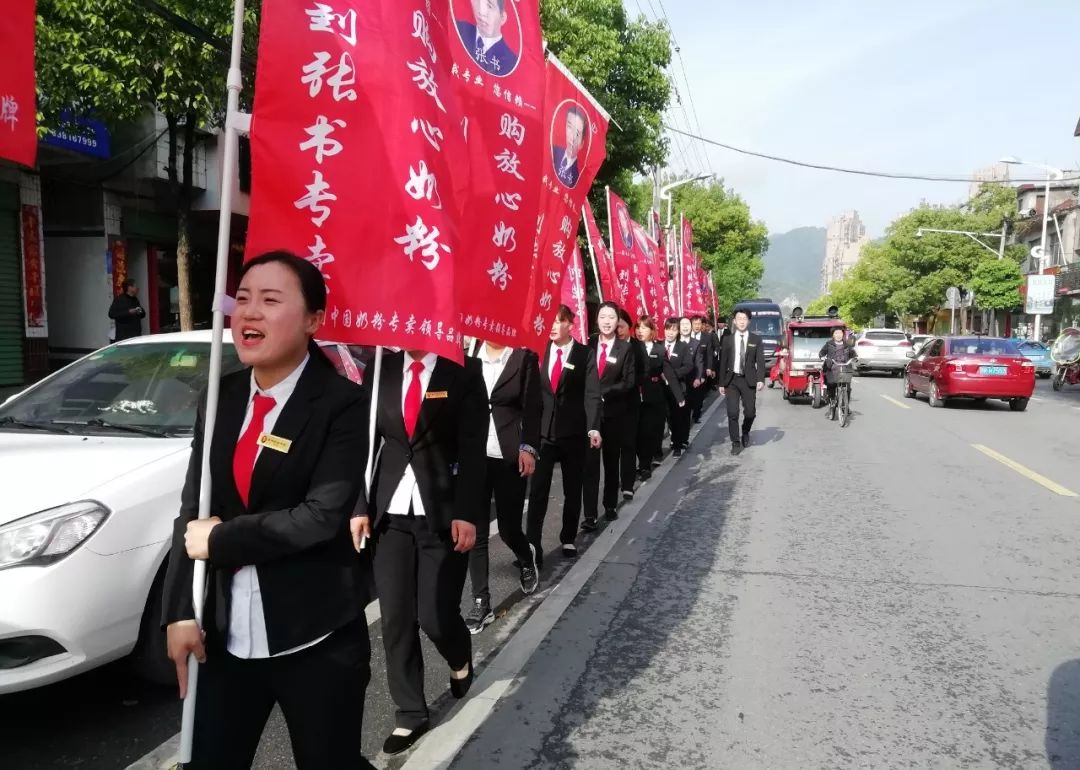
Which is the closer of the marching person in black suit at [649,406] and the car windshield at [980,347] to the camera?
the marching person in black suit at [649,406]

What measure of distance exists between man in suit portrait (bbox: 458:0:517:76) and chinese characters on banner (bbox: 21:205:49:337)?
13706 millimetres

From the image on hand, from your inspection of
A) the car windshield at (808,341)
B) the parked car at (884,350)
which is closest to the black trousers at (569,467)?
the car windshield at (808,341)

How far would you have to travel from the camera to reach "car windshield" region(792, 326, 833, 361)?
1933 cm

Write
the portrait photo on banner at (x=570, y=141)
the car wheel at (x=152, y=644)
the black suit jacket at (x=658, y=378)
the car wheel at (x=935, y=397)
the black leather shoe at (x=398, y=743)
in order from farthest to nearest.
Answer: the car wheel at (x=935, y=397), the black suit jacket at (x=658, y=378), the portrait photo on banner at (x=570, y=141), the car wheel at (x=152, y=644), the black leather shoe at (x=398, y=743)

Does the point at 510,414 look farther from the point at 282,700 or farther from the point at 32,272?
the point at 32,272

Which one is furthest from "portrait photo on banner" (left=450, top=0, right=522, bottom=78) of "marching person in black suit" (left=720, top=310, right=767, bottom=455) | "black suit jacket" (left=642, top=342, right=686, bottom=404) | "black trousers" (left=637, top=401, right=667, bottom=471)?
"marching person in black suit" (left=720, top=310, right=767, bottom=455)

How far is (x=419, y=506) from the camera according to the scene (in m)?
3.32

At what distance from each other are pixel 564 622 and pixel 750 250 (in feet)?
199

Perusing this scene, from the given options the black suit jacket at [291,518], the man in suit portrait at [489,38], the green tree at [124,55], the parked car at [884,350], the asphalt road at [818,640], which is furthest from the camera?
the parked car at [884,350]

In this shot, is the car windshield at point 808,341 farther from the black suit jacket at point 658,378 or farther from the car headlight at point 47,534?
the car headlight at point 47,534

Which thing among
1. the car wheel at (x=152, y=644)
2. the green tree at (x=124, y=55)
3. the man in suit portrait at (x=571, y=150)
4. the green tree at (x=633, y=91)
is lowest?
the car wheel at (x=152, y=644)

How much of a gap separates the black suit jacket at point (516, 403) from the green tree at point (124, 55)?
5.52 metres

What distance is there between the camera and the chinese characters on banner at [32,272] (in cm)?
1509

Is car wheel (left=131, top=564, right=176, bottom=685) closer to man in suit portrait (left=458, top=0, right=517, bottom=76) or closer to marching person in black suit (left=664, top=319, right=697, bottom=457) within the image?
man in suit portrait (left=458, top=0, right=517, bottom=76)
